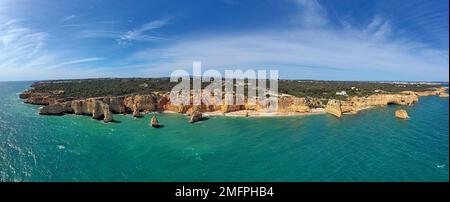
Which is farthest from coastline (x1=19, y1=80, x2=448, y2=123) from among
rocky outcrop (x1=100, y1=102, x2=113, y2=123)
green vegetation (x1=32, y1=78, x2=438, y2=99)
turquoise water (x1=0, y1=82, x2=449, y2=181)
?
Result: green vegetation (x1=32, y1=78, x2=438, y2=99)

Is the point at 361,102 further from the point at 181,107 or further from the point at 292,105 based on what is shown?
the point at 181,107

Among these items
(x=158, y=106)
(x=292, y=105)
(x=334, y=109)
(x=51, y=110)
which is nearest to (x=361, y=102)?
(x=334, y=109)

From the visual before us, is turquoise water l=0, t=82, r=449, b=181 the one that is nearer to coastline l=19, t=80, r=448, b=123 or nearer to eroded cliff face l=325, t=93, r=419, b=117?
coastline l=19, t=80, r=448, b=123

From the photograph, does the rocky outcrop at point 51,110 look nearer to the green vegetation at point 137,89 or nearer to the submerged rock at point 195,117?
the green vegetation at point 137,89

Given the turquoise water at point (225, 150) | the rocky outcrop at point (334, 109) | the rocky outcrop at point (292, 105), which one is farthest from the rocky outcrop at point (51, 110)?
the rocky outcrop at point (334, 109)

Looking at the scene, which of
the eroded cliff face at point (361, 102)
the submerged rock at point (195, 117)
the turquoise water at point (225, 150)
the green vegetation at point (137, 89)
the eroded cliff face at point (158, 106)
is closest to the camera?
the turquoise water at point (225, 150)

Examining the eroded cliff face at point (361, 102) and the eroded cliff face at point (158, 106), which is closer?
the eroded cliff face at point (158, 106)
